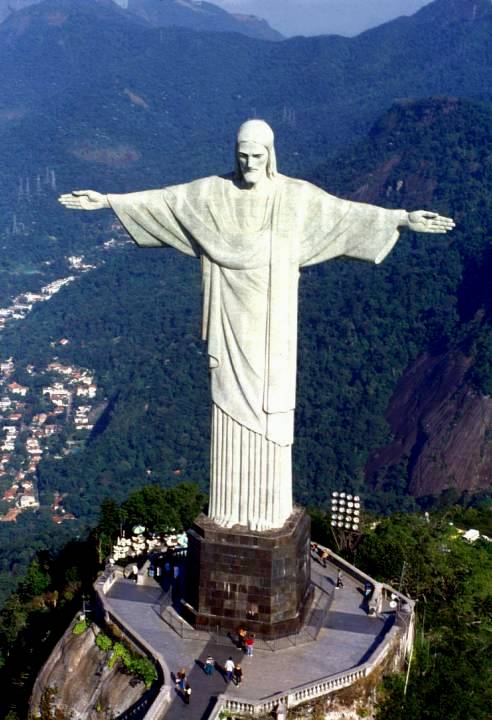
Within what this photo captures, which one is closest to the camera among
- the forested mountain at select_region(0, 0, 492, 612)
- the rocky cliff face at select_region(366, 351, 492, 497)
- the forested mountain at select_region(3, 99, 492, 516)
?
the rocky cliff face at select_region(366, 351, 492, 497)

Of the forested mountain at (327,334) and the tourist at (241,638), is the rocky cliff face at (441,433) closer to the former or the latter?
the forested mountain at (327,334)

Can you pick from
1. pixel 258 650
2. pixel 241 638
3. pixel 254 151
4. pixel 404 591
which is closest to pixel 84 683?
pixel 241 638

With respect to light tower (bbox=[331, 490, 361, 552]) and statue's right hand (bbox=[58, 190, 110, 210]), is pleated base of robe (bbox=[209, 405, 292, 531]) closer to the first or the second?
statue's right hand (bbox=[58, 190, 110, 210])

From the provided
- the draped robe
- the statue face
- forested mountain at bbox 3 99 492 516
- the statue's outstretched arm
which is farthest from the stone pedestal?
forested mountain at bbox 3 99 492 516

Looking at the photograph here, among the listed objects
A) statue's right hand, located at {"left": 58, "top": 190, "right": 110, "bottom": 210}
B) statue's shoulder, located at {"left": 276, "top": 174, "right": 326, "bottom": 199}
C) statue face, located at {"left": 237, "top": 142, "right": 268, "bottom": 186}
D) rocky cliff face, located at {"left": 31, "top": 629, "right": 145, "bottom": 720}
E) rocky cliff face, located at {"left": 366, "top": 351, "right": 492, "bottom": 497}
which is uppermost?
statue face, located at {"left": 237, "top": 142, "right": 268, "bottom": 186}

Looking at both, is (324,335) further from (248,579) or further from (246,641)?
(246,641)
